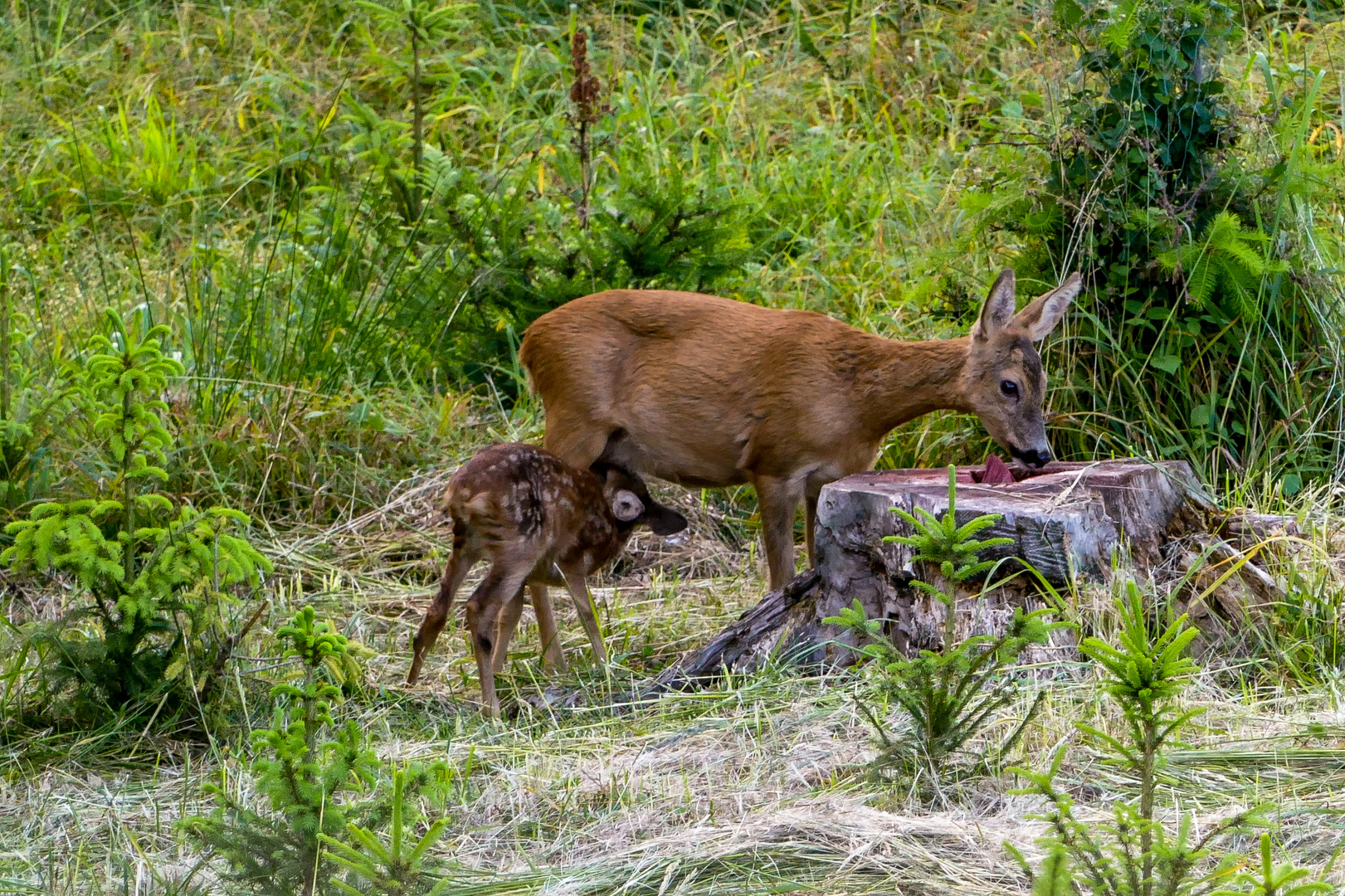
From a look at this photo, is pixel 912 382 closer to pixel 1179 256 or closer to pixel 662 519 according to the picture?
pixel 662 519

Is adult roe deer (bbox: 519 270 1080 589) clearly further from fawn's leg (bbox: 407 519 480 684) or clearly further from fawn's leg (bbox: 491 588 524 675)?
fawn's leg (bbox: 407 519 480 684)

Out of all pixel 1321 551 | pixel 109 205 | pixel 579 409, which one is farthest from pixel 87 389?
pixel 109 205

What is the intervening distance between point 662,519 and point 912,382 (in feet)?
3.49

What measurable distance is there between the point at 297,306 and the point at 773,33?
4.80 metres

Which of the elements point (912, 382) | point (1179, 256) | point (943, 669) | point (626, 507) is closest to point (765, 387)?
point (912, 382)

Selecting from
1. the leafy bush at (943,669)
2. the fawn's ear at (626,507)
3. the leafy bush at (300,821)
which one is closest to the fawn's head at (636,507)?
the fawn's ear at (626,507)

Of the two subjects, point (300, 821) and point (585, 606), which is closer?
point (300, 821)

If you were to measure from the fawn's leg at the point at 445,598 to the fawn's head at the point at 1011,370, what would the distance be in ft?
6.32

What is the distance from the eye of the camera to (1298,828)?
366cm

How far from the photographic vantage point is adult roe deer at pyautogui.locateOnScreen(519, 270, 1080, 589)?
5.85m

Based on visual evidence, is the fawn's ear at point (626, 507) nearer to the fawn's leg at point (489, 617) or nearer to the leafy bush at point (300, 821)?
the fawn's leg at point (489, 617)

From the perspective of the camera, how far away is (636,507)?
229 inches

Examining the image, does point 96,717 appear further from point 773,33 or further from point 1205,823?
point 773,33

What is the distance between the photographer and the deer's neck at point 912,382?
19.5ft
